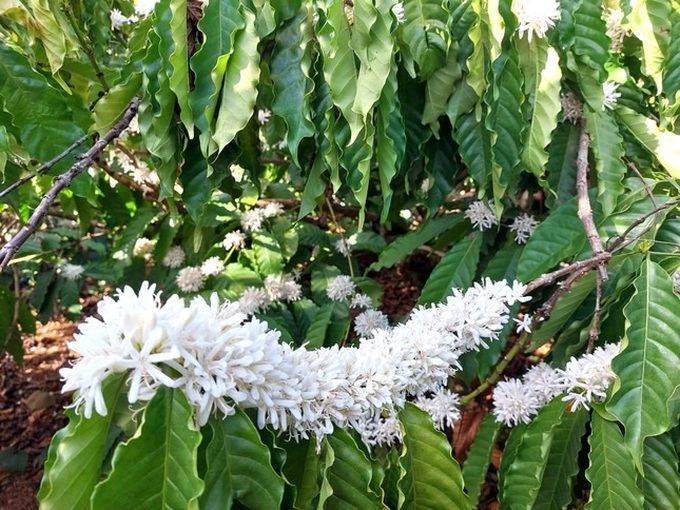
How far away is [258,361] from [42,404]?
2.38 metres

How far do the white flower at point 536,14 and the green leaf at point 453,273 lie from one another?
0.47 meters

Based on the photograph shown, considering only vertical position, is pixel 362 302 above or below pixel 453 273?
below

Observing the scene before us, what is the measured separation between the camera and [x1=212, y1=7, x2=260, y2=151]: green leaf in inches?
31.0

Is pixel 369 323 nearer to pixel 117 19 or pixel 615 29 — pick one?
pixel 615 29

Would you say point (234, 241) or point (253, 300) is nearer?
point (253, 300)

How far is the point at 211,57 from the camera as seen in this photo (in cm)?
81

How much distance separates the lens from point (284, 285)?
A: 155 centimetres

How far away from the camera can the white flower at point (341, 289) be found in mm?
1504

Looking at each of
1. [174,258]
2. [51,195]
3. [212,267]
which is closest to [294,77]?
[51,195]

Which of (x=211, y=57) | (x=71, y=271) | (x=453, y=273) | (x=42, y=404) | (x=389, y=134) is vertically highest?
(x=211, y=57)

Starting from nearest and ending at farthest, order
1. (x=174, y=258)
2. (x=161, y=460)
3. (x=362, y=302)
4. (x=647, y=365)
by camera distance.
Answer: (x=161, y=460) → (x=647, y=365) → (x=362, y=302) → (x=174, y=258)

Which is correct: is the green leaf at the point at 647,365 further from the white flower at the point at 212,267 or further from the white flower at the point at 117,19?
the white flower at the point at 117,19

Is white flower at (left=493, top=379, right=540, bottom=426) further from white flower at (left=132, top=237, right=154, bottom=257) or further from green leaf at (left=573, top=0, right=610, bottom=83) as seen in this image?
white flower at (left=132, top=237, right=154, bottom=257)

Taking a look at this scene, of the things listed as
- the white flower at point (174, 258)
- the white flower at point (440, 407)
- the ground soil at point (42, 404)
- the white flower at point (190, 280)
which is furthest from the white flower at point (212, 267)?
the white flower at point (440, 407)
